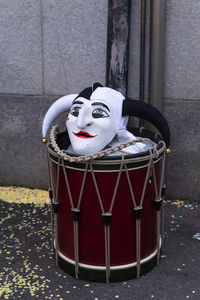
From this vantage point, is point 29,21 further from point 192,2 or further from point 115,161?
point 115,161

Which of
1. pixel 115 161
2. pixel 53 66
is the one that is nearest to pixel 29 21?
pixel 53 66

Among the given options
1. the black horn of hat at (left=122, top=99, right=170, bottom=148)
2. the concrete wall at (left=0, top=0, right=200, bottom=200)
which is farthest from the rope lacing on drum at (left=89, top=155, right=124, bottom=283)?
the concrete wall at (left=0, top=0, right=200, bottom=200)

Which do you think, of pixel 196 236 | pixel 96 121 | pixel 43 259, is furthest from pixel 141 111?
pixel 43 259

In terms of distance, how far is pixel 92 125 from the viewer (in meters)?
2.45

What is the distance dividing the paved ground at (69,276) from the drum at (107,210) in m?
0.09

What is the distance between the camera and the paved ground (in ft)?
8.25

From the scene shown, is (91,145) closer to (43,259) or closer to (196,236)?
(43,259)

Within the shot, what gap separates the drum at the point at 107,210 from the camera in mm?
2393

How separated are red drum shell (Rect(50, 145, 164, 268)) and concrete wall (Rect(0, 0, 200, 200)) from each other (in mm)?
1075

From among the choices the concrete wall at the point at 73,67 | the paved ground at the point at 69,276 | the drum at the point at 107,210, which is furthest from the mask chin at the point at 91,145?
the concrete wall at the point at 73,67

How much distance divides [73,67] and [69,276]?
76.7 inches

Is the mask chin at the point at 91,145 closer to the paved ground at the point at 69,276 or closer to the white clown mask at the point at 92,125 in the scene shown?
the white clown mask at the point at 92,125

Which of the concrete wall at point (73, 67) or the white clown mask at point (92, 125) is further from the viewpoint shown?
the concrete wall at point (73, 67)

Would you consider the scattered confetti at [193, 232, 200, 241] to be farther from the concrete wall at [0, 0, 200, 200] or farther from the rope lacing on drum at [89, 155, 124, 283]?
the rope lacing on drum at [89, 155, 124, 283]
